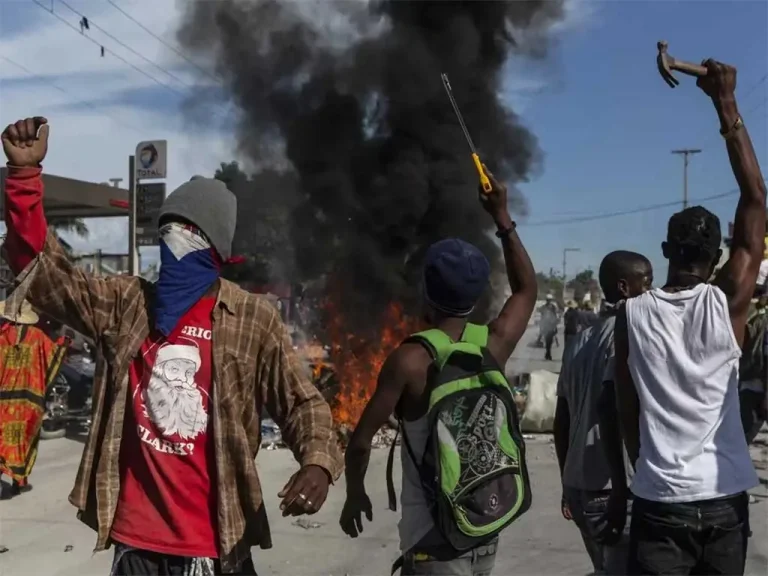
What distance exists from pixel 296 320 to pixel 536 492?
7622 mm

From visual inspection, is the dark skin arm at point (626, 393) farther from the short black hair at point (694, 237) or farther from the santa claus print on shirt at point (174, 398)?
the santa claus print on shirt at point (174, 398)

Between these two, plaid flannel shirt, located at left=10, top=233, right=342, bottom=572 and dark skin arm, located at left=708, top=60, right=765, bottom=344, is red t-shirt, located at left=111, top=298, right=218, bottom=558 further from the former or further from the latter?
dark skin arm, located at left=708, top=60, right=765, bottom=344

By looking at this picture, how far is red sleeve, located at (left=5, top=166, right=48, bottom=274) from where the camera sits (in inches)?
90.2

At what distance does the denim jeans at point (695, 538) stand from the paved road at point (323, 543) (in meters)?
2.68

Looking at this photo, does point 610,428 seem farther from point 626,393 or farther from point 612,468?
point 626,393

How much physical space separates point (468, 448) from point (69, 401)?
386 inches

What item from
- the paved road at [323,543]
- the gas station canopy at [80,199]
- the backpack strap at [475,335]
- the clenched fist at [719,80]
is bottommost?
the paved road at [323,543]

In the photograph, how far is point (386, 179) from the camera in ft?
45.5

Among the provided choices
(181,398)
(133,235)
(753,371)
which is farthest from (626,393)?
(133,235)

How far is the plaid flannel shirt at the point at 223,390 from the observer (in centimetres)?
248

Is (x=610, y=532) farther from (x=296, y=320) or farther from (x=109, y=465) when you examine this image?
(x=296, y=320)

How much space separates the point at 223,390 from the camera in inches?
100

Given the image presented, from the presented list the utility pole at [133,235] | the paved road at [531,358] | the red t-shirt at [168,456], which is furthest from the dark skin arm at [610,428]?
the paved road at [531,358]

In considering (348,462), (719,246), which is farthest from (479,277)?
(719,246)
